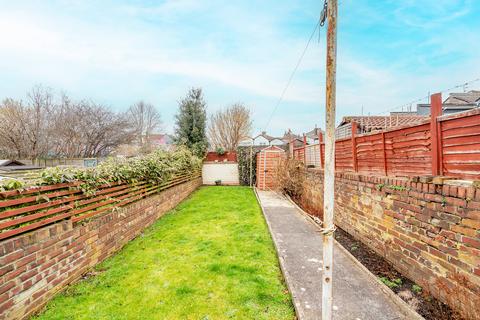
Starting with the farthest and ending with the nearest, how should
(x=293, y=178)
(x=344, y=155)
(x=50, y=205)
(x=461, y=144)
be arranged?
(x=293, y=178)
(x=344, y=155)
(x=50, y=205)
(x=461, y=144)

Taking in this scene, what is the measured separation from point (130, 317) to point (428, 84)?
2190 centimetres

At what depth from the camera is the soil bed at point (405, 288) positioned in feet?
9.11

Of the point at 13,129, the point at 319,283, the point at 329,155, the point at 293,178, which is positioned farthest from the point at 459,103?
Result: the point at 13,129

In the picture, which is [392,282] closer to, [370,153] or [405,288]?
[405,288]

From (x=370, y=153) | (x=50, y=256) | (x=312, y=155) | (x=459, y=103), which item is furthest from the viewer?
(x=459, y=103)

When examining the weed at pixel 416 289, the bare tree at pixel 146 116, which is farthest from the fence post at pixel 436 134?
the bare tree at pixel 146 116

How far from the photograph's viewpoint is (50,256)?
3039mm

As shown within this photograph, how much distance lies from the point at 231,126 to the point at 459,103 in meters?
22.2

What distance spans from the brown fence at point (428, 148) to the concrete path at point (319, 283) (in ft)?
6.07

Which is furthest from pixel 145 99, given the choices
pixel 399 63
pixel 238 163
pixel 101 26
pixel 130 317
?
pixel 130 317

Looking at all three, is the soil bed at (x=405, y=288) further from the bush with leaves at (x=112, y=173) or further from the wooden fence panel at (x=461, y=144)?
the bush with leaves at (x=112, y=173)

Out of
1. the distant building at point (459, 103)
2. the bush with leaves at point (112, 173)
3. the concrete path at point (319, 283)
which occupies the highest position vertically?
the distant building at point (459, 103)

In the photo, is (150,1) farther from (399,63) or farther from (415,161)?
(399,63)

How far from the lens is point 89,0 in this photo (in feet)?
19.8
